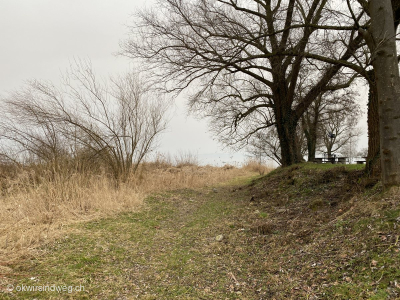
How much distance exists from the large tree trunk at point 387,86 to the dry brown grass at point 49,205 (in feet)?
17.8

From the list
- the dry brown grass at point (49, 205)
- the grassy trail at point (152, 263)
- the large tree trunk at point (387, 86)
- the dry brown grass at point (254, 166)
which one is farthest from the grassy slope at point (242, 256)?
the dry brown grass at point (254, 166)

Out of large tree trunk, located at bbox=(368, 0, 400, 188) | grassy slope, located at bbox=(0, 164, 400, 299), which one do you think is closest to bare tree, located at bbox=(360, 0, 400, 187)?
large tree trunk, located at bbox=(368, 0, 400, 188)

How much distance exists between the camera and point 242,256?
157 inches

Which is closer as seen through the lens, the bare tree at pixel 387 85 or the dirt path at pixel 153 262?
the dirt path at pixel 153 262

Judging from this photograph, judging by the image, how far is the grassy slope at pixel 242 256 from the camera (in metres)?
2.78

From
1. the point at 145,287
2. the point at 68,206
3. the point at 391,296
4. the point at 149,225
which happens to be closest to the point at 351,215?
the point at 391,296

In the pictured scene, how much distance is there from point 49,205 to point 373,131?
7011 mm

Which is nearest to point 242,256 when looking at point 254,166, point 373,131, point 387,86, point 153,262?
point 153,262

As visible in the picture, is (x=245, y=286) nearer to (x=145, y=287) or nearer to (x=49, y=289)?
(x=145, y=287)

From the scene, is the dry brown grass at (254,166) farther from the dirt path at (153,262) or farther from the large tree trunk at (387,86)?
the large tree trunk at (387,86)

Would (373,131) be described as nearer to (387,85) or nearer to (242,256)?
(387,85)

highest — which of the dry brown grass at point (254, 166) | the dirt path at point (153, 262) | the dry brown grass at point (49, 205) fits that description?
the dry brown grass at point (254, 166)

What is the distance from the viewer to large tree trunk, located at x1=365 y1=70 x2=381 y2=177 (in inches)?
224

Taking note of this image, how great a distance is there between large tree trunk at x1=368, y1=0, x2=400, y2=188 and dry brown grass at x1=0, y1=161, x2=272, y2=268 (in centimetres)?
542
